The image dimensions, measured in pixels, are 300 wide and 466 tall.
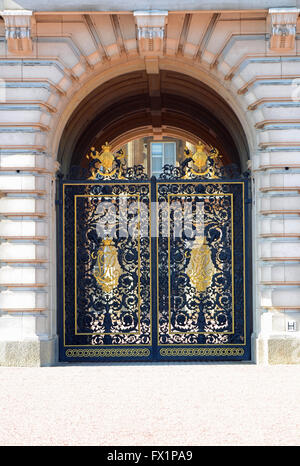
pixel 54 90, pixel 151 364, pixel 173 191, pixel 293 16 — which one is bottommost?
pixel 151 364

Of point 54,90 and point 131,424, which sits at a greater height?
point 54,90

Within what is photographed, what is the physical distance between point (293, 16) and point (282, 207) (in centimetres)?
315

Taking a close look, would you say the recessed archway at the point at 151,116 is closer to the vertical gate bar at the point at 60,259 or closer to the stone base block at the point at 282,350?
the vertical gate bar at the point at 60,259

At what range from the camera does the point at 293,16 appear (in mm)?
14141

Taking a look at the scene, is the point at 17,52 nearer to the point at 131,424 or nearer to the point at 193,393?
the point at 193,393

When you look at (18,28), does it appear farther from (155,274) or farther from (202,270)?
(202,270)

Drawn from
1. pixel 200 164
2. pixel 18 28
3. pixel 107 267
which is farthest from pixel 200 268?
pixel 18 28

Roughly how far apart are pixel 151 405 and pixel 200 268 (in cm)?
570

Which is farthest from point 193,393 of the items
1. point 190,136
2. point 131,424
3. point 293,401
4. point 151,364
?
point 190,136

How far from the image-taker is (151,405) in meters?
9.91

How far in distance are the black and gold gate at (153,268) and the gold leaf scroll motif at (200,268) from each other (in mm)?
18

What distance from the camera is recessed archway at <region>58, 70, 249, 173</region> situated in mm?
17312

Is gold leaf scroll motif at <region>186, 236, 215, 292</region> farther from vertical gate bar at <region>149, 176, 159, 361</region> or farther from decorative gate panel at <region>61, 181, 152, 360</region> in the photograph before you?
decorative gate panel at <region>61, 181, 152, 360</region>

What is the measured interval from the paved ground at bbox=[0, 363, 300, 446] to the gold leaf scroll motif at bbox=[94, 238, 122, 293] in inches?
66.4
